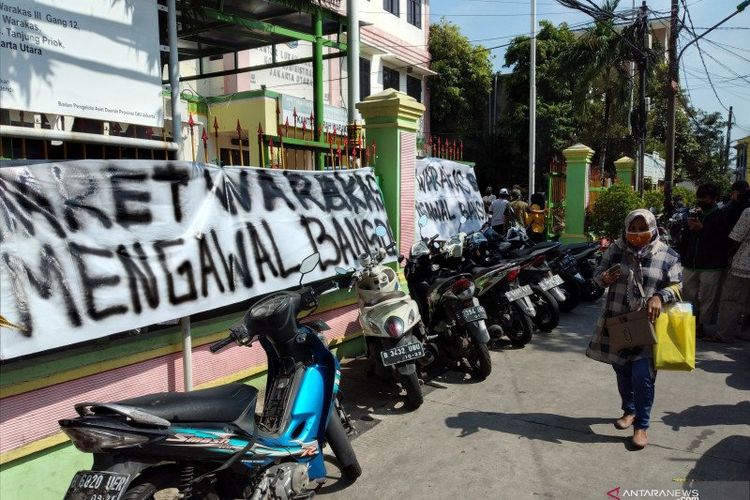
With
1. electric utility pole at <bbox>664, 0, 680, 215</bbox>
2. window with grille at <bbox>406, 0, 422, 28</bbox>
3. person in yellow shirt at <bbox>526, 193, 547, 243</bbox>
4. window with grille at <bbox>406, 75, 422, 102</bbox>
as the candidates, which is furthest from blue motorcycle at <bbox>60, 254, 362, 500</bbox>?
window with grille at <bbox>406, 0, 422, 28</bbox>

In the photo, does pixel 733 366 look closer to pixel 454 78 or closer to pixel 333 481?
pixel 333 481

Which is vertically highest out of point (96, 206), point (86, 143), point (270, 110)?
point (270, 110)

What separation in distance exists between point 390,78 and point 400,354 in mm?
17698

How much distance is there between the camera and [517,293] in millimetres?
5484

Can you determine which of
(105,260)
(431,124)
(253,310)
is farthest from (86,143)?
(431,124)

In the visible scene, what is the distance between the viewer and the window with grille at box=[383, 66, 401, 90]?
19.9 meters

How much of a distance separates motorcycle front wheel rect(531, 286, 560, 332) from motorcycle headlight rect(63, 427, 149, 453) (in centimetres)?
497

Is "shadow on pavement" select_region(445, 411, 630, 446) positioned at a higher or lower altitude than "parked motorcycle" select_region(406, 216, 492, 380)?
lower

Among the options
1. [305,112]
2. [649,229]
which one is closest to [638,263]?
[649,229]

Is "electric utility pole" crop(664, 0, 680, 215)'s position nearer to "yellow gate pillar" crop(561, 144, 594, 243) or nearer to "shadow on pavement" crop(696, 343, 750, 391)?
"yellow gate pillar" crop(561, 144, 594, 243)

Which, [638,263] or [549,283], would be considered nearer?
[638,263]

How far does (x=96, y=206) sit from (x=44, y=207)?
0.95ft

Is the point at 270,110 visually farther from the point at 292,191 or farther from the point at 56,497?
the point at 56,497

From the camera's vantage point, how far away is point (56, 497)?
295 centimetres
